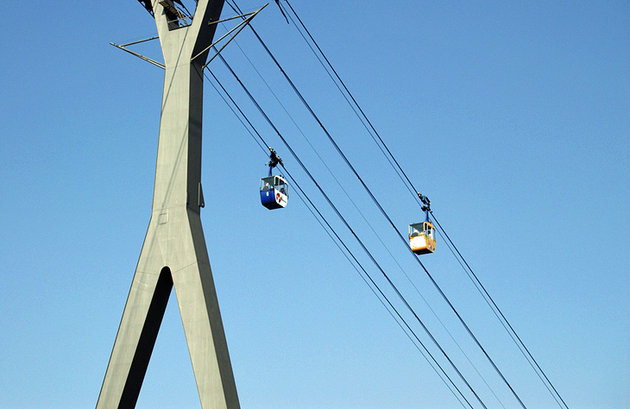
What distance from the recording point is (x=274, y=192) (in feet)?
72.3

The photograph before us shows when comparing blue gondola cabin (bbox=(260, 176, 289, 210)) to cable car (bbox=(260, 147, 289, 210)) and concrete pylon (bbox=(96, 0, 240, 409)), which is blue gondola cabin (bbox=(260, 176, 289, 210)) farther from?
concrete pylon (bbox=(96, 0, 240, 409))

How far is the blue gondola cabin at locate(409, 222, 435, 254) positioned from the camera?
93.8ft

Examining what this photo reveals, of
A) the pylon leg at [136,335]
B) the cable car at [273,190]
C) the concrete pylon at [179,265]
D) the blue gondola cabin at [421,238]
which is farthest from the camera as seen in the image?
the blue gondola cabin at [421,238]

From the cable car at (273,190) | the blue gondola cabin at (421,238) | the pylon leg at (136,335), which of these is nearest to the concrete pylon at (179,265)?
the pylon leg at (136,335)

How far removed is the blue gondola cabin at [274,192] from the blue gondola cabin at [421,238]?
7.49 meters

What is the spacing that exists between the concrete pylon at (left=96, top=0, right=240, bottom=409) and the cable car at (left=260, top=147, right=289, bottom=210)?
16.6ft

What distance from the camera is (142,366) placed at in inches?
591

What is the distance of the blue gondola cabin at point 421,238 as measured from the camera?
28.6m

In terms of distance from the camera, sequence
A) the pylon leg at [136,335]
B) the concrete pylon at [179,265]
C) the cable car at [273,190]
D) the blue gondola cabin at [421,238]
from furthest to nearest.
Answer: the blue gondola cabin at [421,238] < the cable car at [273,190] < the pylon leg at [136,335] < the concrete pylon at [179,265]

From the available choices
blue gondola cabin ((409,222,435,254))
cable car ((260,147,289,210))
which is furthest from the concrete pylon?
blue gondola cabin ((409,222,435,254))

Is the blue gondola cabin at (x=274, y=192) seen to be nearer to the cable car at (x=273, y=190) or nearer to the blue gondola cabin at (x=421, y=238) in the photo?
the cable car at (x=273, y=190)

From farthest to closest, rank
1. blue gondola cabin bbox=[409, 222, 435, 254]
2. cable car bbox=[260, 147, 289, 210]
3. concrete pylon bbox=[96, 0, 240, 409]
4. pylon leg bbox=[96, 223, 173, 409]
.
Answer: blue gondola cabin bbox=[409, 222, 435, 254], cable car bbox=[260, 147, 289, 210], pylon leg bbox=[96, 223, 173, 409], concrete pylon bbox=[96, 0, 240, 409]

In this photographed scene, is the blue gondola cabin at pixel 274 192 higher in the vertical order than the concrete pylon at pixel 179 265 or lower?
higher

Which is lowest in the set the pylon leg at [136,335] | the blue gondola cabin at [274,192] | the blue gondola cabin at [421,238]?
the pylon leg at [136,335]
